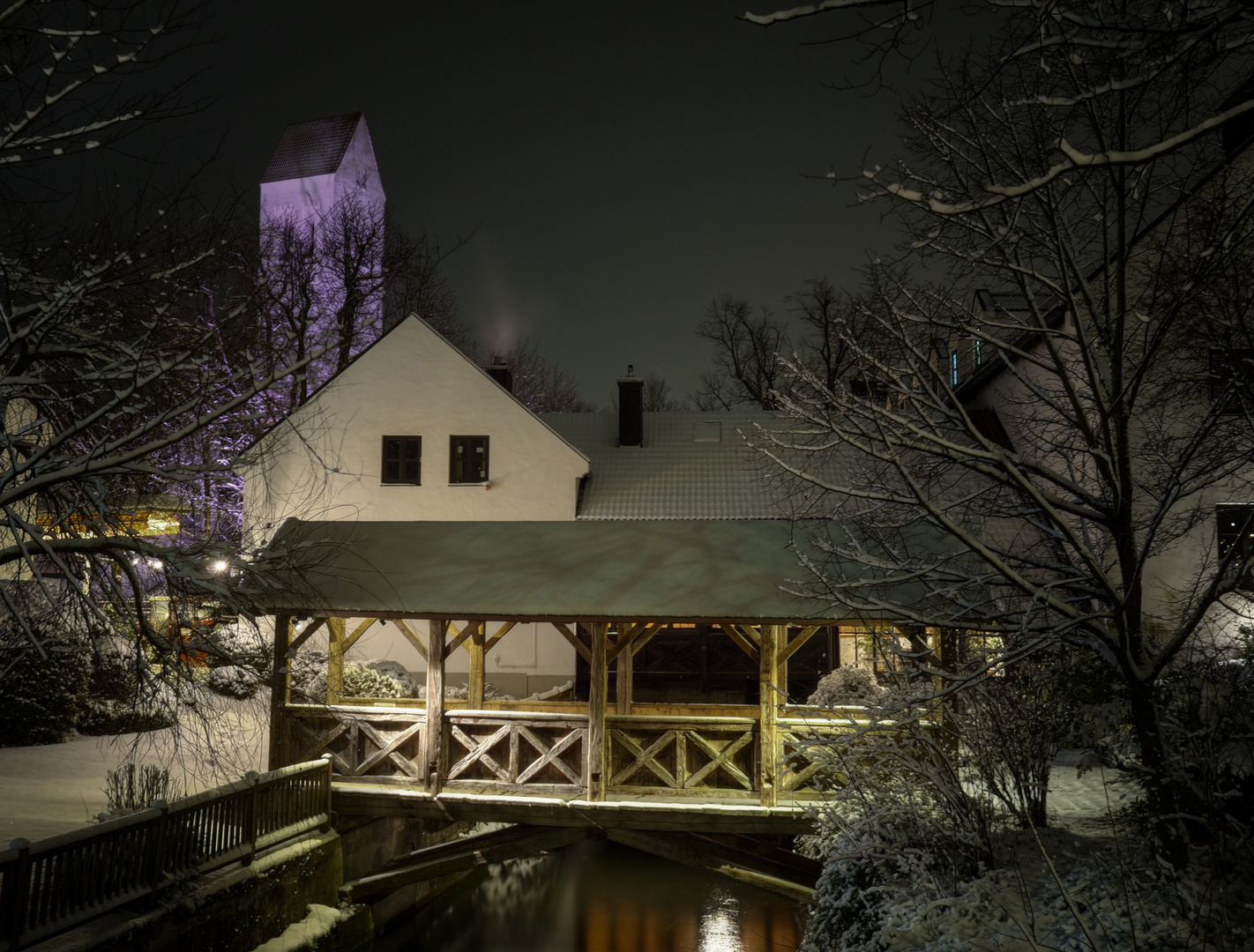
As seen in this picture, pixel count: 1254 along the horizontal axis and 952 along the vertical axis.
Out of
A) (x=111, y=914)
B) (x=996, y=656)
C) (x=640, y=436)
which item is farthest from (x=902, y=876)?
(x=640, y=436)

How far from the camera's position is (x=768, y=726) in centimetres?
1250

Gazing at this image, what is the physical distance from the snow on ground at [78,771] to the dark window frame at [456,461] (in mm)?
6984

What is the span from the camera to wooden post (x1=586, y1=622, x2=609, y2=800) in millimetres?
12800

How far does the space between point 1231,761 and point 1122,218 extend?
4.06 m

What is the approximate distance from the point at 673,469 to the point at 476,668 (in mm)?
10887

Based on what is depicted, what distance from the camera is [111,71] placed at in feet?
20.7

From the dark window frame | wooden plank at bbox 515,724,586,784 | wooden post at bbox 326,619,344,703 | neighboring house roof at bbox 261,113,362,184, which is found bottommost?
wooden plank at bbox 515,724,586,784

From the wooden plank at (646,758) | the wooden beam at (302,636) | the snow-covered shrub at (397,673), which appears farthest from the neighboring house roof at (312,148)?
the wooden plank at (646,758)

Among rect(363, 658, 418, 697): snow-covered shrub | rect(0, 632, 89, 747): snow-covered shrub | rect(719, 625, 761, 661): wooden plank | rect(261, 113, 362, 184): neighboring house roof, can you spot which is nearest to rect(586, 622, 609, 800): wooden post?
rect(719, 625, 761, 661): wooden plank

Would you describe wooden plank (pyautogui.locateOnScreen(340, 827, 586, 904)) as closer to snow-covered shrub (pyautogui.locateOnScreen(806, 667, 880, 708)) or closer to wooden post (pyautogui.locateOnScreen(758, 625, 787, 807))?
wooden post (pyautogui.locateOnScreen(758, 625, 787, 807))

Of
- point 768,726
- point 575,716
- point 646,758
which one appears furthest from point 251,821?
Result: point 768,726

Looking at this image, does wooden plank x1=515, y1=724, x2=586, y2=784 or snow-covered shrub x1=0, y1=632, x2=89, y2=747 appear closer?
wooden plank x1=515, y1=724, x2=586, y2=784

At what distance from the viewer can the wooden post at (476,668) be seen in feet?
47.8

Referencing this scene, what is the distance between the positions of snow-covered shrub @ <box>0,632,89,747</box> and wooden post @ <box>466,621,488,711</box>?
727 centimetres
